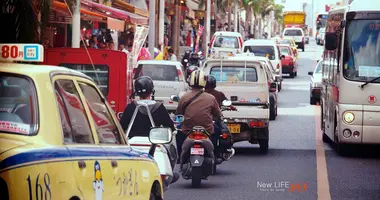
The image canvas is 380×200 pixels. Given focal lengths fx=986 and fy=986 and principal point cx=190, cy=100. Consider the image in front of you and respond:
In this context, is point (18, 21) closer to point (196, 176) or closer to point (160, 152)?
point (196, 176)

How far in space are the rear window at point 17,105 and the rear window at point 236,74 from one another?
13.9m

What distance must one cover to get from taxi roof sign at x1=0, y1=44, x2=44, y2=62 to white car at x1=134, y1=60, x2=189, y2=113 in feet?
67.7

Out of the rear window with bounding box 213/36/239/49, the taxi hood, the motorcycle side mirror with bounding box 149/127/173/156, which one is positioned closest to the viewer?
the taxi hood

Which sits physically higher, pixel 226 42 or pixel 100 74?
pixel 226 42

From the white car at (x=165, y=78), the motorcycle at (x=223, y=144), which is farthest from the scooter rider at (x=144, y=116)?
the white car at (x=165, y=78)

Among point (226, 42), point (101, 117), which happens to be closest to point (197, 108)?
point (101, 117)

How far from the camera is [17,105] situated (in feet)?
19.8

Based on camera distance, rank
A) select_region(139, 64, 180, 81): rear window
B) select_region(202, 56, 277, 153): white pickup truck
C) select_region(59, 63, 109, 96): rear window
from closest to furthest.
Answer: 1. select_region(202, 56, 277, 153): white pickup truck
2. select_region(59, 63, 109, 96): rear window
3. select_region(139, 64, 180, 81): rear window

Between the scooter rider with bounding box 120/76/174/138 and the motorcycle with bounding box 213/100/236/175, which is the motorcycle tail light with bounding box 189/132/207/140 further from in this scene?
the scooter rider with bounding box 120/76/174/138

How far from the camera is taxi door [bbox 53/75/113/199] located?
20.8 feet

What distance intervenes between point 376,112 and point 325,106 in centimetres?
342

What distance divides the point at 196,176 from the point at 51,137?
769cm

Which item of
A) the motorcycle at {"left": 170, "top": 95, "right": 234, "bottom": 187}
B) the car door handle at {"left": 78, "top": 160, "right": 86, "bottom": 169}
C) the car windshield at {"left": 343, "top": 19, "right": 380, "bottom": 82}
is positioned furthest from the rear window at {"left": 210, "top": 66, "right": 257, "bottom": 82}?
the car door handle at {"left": 78, "top": 160, "right": 86, "bottom": 169}

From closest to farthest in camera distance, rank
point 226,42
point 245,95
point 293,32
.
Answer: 1. point 245,95
2. point 226,42
3. point 293,32
